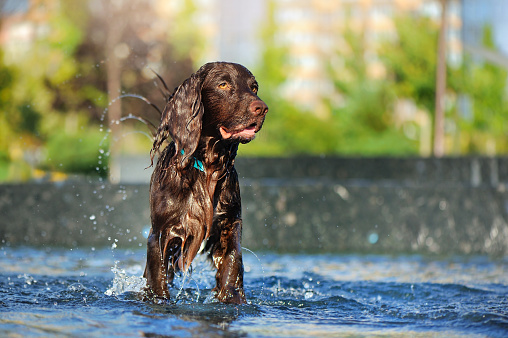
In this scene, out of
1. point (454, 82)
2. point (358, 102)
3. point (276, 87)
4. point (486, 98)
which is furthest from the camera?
point (276, 87)

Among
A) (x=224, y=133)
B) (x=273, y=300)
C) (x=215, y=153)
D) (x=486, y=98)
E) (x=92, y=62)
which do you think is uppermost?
(x=92, y=62)

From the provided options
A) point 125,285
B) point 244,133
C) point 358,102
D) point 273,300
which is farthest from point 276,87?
point 244,133

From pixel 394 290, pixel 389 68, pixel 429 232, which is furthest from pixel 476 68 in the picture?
pixel 394 290

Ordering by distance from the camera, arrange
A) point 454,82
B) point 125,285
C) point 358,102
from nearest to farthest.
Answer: point 125,285, point 454,82, point 358,102

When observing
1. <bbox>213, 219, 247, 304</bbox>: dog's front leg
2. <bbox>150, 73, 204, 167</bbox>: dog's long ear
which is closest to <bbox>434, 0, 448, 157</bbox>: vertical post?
<bbox>213, 219, 247, 304</bbox>: dog's front leg

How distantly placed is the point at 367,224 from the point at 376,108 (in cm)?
3155

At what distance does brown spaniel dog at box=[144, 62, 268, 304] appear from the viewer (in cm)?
509

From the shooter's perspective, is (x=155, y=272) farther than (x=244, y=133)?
Yes

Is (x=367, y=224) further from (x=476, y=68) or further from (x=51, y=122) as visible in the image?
(x=51, y=122)

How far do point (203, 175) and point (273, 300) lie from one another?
1313mm

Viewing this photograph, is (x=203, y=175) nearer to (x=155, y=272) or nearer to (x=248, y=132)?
(x=248, y=132)

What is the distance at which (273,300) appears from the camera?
6004mm

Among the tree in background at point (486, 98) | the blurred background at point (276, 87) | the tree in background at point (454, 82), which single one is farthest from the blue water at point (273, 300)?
the tree in background at point (454, 82)

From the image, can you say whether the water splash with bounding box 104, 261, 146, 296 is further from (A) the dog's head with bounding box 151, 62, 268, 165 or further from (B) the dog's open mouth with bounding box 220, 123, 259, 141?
(B) the dog's open mouth with bounding box 220, 123, 259, 141
